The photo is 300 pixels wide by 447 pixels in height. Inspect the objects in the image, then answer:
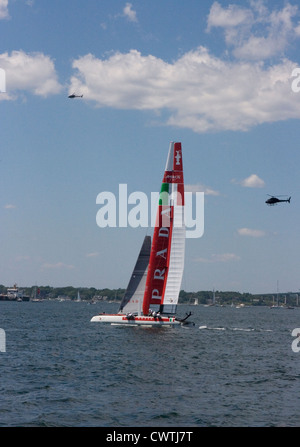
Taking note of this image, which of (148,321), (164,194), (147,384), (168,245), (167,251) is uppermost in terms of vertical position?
(164,194)

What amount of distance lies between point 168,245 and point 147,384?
111 feet

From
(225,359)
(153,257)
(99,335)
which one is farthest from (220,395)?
(153,257)

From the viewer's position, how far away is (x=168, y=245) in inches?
2522

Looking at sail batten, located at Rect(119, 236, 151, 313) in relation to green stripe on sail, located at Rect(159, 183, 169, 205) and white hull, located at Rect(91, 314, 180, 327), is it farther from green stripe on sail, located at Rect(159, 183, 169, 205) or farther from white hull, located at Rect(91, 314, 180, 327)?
green stripe on sail, located at Rect(159, 183, 169, 205)

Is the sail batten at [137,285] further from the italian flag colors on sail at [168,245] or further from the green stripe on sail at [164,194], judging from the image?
the green stripe on sail at [164,194]

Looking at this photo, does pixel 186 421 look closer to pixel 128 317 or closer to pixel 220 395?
pixel 220 395

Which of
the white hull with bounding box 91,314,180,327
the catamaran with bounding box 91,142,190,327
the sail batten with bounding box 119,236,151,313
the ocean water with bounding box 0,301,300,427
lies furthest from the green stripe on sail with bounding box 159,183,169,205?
the ocean water with bounding box 0,301,300,427

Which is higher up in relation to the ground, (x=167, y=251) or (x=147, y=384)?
(x=167, y=251)

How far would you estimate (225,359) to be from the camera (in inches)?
1654

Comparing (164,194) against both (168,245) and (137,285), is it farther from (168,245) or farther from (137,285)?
(137,285)

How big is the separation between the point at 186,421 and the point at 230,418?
1.92m

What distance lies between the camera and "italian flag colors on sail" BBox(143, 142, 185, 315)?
6369 cm

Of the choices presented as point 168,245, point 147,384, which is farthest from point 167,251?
point 147,384

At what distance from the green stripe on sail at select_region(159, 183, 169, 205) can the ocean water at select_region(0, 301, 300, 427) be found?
16.6m
